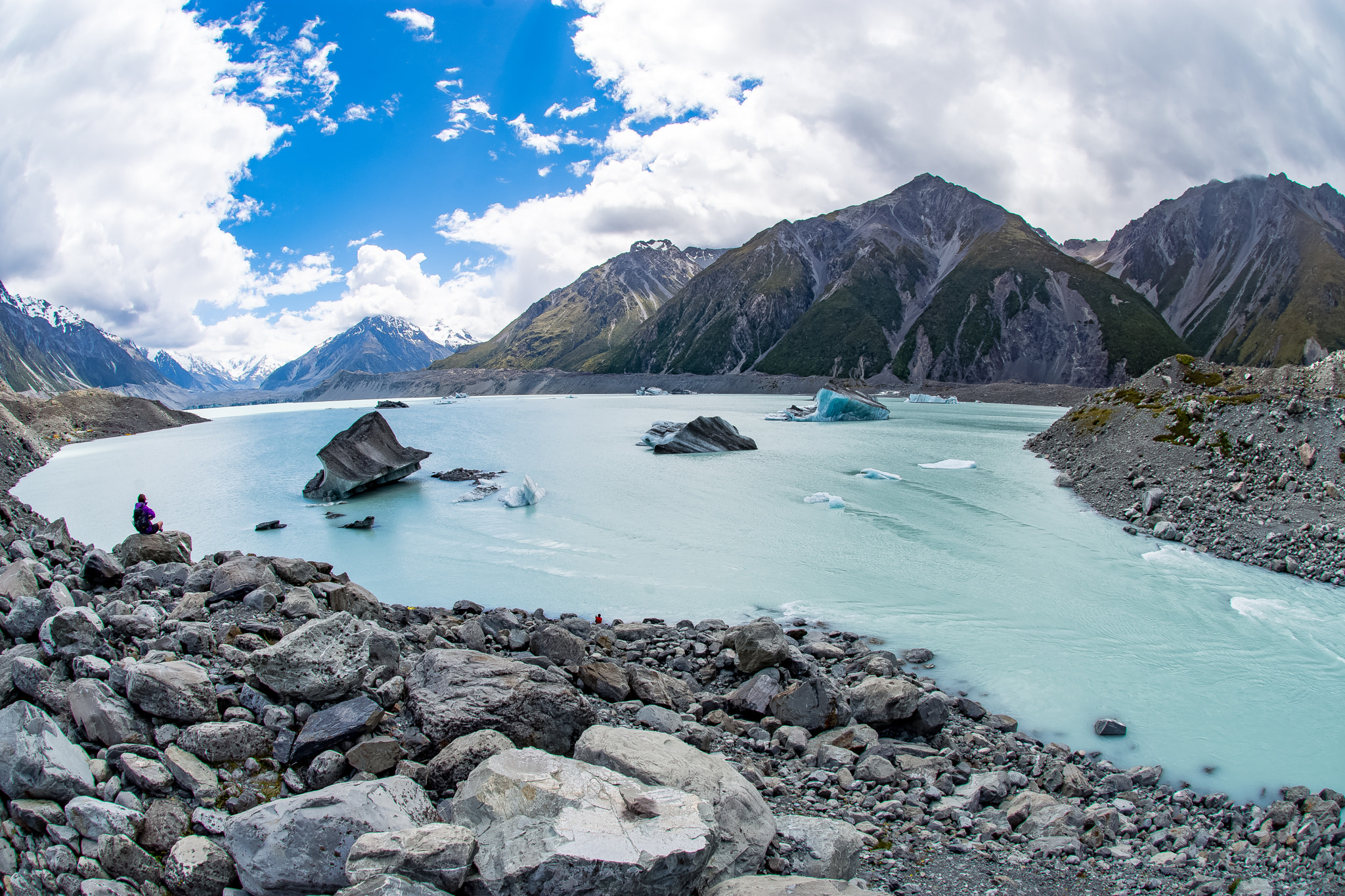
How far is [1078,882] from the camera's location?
6.59 meters

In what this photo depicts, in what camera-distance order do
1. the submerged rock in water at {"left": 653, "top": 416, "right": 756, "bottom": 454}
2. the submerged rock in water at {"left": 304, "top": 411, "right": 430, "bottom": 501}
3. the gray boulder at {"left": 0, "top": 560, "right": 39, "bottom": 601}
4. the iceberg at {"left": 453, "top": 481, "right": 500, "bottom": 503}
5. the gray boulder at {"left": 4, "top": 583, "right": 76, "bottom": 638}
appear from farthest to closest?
1. the submerged rock in water at {"left": 653, "top": 416, "right": 756, "bottom": 454}
2. the submerged rock in water at {"left": 304, "top": 411, "right": 430, "bottom": 501}
3. the iceberg at {"left": 453, "top": 481, "right": 500, "bottom": 503}
4. the gray boulder at {"left": 0, "top": 560, "right": 39, "bottom": 601}
5. the gray boulder at {"left": 4, "top": 583, "right": 76, "bottom": 638}

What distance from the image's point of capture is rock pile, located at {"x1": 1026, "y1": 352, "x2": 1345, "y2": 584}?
64.2 feet

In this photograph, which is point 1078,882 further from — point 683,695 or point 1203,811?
point 683,695

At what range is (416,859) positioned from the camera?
16.4 feet

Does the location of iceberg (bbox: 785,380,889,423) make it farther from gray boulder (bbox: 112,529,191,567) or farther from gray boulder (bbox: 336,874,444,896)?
gray boulder (bbox: 336,874,444,896)

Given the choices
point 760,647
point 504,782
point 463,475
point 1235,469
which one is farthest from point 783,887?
point 463,475

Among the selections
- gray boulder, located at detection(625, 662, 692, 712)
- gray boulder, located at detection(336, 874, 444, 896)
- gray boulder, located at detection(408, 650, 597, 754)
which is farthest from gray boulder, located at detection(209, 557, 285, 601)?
gray boulder, located at detection(336, 874, 444, 896)

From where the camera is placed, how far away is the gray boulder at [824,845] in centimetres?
626

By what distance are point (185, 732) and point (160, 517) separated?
30.2 metres

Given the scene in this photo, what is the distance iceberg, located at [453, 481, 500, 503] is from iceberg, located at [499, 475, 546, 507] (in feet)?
5.14

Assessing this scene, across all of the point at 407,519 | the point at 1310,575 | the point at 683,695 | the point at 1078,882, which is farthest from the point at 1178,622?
the point at 407,519

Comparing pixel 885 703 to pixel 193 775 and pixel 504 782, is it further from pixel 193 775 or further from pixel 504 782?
pixel 193 775

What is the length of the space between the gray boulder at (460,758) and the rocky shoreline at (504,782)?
0.03 m

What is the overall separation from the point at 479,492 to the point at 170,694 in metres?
26.5
